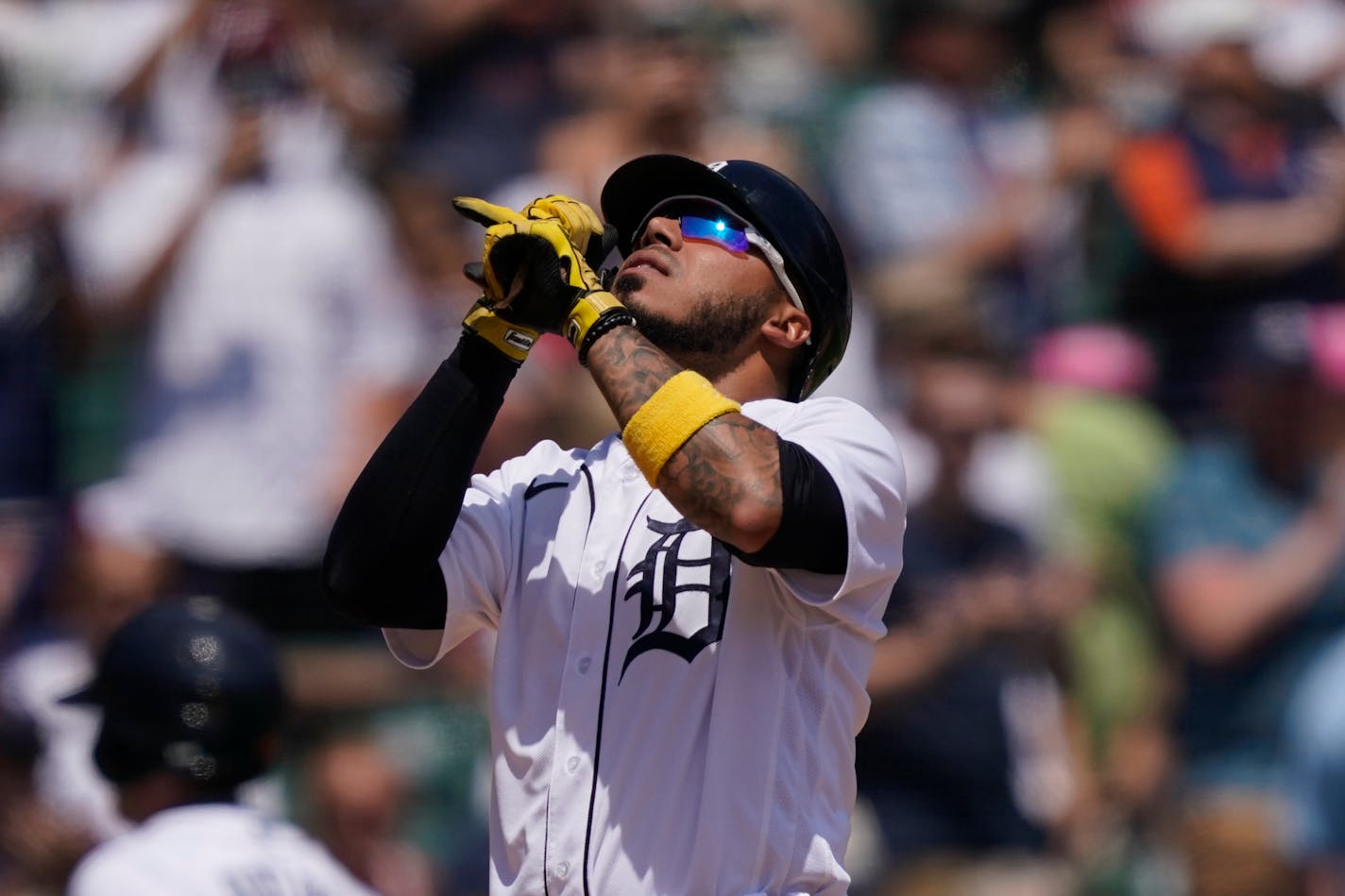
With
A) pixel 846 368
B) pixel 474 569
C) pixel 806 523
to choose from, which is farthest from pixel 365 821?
pixel 806 523

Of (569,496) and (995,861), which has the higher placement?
(569,496)

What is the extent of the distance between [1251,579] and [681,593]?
12.7ft

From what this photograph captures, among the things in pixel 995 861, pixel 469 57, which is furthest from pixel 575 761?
pixel 469 57

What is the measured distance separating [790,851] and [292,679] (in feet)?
12.7

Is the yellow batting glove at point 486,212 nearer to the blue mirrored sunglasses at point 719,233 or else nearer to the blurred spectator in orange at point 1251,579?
the blue mirrored sunglasses at point 719,233

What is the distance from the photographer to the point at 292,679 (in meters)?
6.53

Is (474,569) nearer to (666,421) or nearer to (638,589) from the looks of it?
(638,589)

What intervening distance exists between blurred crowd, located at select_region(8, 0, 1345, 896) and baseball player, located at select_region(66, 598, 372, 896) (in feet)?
5.49

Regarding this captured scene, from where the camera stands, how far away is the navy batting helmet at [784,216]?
3406 mm

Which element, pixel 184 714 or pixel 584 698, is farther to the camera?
pixel 184 714

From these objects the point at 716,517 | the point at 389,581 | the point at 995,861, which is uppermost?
the point at 716,517

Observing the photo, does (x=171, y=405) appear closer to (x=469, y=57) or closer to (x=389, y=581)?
(x=469, y=57)

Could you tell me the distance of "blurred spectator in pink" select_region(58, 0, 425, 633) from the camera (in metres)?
6.70

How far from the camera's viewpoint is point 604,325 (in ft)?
9.79
